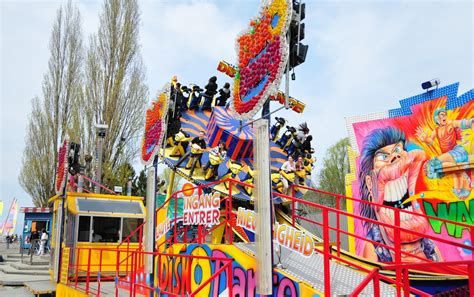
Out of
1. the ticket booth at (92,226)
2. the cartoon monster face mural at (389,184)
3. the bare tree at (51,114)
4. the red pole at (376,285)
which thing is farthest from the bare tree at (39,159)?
the red pole at (376,285)

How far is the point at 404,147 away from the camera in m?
13.0

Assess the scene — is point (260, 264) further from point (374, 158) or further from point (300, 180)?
point (300, 180)

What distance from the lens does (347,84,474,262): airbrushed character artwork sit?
11.3 metres

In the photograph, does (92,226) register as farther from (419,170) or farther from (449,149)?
(449,149)

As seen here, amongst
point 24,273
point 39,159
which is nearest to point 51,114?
point 39,159

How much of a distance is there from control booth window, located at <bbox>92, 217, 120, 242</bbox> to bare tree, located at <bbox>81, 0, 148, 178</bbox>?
1172 cm

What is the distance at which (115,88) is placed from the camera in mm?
25875

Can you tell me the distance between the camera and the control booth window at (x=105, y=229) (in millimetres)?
13578

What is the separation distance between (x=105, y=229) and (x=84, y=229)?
66 cm

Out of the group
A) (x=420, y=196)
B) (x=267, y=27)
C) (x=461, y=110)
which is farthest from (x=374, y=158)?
(x=267, y=27)

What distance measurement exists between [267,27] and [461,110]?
795cm

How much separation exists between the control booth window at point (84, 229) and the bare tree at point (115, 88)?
11967 mm

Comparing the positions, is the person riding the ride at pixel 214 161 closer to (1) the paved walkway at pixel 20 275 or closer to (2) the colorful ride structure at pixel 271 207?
(2) the colorful ride structure at pixel 271 207

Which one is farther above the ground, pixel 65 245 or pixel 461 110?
pixel 461 110
